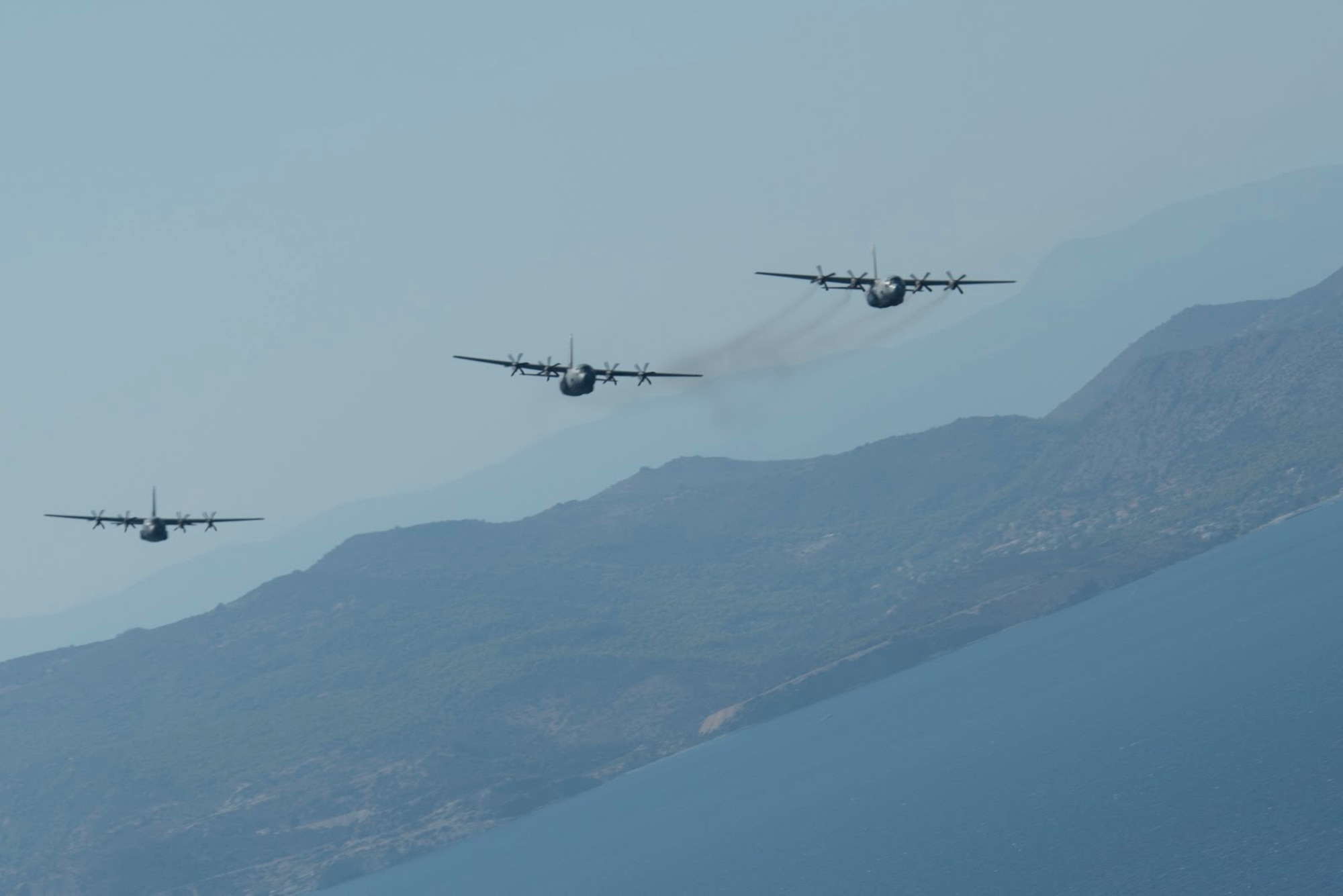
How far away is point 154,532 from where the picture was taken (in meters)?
157

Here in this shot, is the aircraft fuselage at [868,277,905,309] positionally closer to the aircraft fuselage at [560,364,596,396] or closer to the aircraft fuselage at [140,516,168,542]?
the aircraft fuselage at [560,364,596,396]

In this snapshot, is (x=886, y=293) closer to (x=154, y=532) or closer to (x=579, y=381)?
(x=579, y=381)

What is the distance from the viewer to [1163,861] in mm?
189250

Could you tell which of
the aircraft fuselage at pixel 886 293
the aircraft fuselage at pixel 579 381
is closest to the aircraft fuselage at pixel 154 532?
the aircraft fuselage at pixel 579 381

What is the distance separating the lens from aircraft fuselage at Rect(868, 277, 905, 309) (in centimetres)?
12425

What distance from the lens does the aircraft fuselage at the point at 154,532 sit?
156125mm

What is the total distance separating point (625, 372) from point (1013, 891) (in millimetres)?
97544

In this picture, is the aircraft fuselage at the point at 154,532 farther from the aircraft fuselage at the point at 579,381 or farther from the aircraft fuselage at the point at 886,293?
the aircraft fuselage at the point at 886,293

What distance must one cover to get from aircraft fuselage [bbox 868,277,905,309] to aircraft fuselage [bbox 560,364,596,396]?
26.7m

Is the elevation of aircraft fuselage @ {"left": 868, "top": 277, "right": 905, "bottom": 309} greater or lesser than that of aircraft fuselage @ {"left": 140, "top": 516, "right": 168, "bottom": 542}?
greater

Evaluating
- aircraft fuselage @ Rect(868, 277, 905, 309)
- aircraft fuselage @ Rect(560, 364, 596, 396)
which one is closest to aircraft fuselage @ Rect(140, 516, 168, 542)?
aircraft fuselage @ Rect(560, 364, 596, 396)

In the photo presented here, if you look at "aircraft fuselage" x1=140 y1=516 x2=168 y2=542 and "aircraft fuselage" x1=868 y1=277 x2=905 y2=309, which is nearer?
"aircraft fuselage" x1=868 y1=277 x2=905 y2=309

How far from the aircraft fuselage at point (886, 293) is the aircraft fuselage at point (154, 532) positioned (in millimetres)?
75468

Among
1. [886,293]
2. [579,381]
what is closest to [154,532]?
[579,381]
